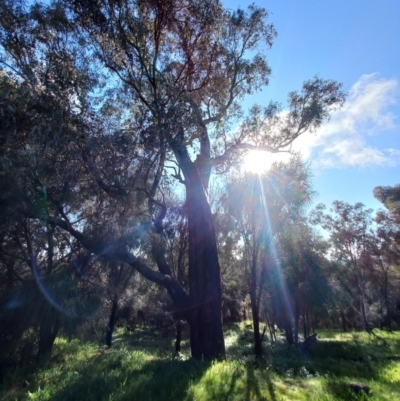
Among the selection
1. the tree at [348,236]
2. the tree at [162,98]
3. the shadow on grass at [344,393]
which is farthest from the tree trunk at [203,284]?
the tree at [348,236]

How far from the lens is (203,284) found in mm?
7336

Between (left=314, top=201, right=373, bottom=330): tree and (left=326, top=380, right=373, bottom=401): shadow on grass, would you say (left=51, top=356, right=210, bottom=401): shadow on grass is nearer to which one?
(left=326, top=380, right=373, bottom=401): shadow on grass

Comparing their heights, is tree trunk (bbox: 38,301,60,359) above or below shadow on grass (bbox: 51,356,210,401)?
above

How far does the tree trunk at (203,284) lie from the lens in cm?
695

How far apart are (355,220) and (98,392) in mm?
26038

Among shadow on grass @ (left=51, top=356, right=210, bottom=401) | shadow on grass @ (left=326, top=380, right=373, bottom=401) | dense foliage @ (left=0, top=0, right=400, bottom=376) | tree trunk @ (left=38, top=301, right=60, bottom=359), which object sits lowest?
shadow on grass @ (left=326, top=380, right=373, bottom=401)

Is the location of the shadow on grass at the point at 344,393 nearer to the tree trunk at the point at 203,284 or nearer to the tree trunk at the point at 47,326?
the tree trunk at the point at 203,284

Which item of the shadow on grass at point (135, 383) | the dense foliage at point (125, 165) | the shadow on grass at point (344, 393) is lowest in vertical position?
the shadow on grass at point (344, 393)

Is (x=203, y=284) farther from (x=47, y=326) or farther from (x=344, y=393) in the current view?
(x=47, y=326)

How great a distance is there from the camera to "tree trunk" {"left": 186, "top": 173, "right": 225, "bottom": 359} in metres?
6.95

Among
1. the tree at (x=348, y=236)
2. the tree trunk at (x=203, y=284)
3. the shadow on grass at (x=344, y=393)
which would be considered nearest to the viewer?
the shadow on grass at (x=344, y=393)

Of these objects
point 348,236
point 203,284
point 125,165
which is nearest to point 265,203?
point 203,284

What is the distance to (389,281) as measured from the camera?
30938 mm

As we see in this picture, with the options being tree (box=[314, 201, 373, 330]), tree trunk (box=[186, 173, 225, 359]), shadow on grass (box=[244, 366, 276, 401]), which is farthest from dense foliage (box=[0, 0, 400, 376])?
tree (box=[314, 201, 373, 330])
